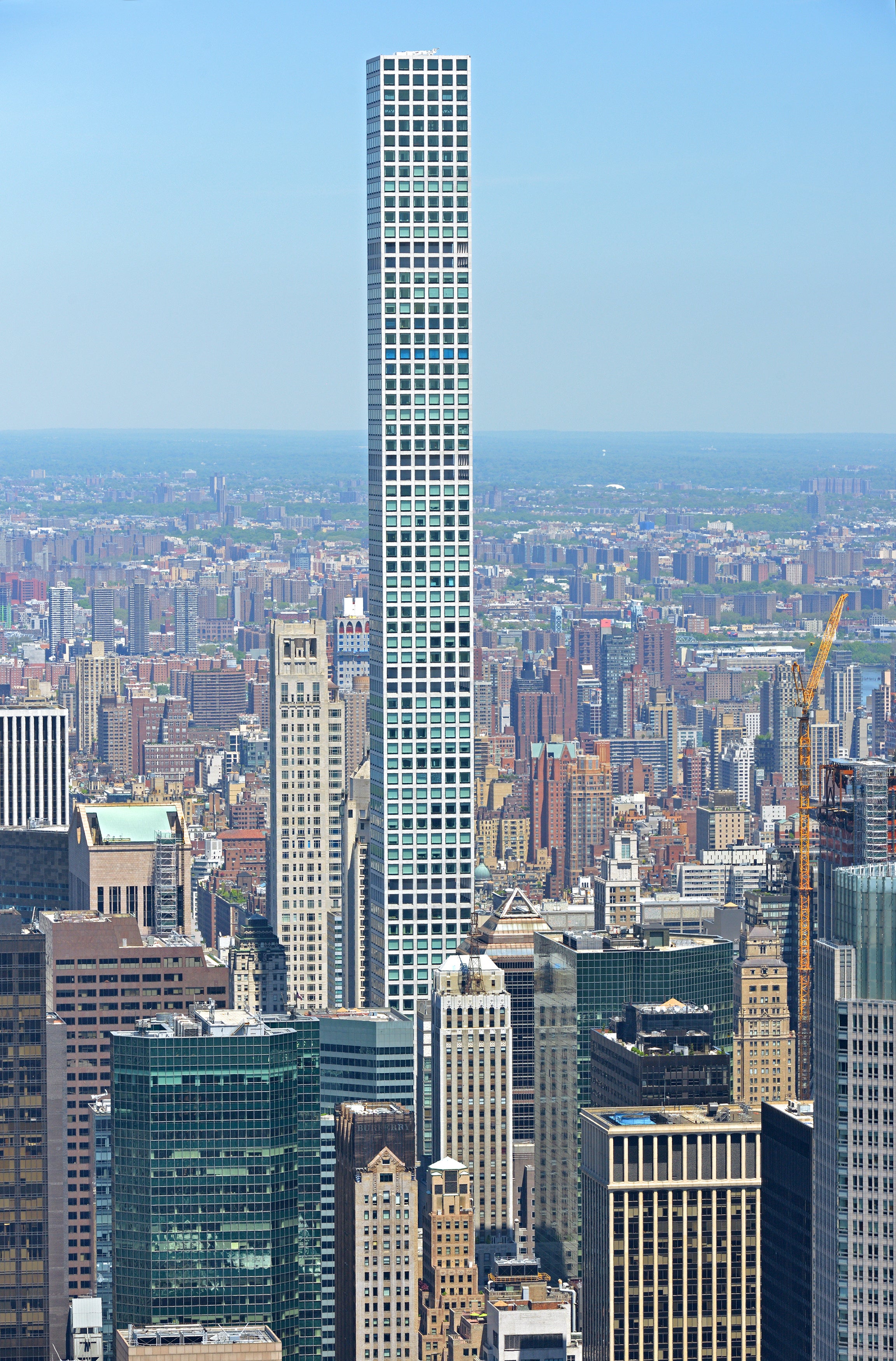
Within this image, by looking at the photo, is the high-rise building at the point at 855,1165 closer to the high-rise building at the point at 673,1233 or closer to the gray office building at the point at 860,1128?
the gray office building at the point at 860,1128

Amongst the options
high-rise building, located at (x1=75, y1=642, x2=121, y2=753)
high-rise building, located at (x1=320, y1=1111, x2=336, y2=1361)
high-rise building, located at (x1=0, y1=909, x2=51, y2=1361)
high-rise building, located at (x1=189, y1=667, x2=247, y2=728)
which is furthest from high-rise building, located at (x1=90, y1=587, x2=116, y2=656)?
high-rise building, located at (x1=320, y1=1111, x2=336, y2=1361)

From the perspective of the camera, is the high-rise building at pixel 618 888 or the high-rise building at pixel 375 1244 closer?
the high-rise building at pixel 375 1244

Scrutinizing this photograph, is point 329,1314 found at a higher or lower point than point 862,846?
lower

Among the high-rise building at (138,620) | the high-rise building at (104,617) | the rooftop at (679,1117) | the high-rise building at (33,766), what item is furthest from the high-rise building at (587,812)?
Answer: the rooftop at (679,1117)

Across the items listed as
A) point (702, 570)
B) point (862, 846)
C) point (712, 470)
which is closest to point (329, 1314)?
point (862, 846)

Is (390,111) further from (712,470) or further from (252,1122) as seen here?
(252,1122)

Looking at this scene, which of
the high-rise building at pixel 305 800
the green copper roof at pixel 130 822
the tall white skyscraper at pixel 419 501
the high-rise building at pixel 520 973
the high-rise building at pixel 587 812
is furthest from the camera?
the high-rise building at pixel 587 812
